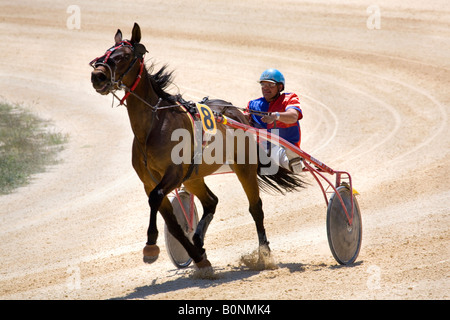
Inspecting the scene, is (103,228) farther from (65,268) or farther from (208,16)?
(208,16)

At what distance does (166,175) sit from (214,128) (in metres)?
0.72

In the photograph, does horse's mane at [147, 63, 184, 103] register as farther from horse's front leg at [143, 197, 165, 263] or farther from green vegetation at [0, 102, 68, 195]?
green vegetation at [0, 102, 68, 195]

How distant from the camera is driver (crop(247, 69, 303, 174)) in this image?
6.59 meters

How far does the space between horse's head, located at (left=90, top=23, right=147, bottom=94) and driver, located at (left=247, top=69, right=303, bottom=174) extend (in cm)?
153

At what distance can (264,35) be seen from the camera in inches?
766

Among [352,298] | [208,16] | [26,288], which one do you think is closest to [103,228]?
[26,288]

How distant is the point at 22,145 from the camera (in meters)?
13.0

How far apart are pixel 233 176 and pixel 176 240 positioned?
429 centimetres

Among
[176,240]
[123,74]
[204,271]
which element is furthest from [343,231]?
[123,74]
